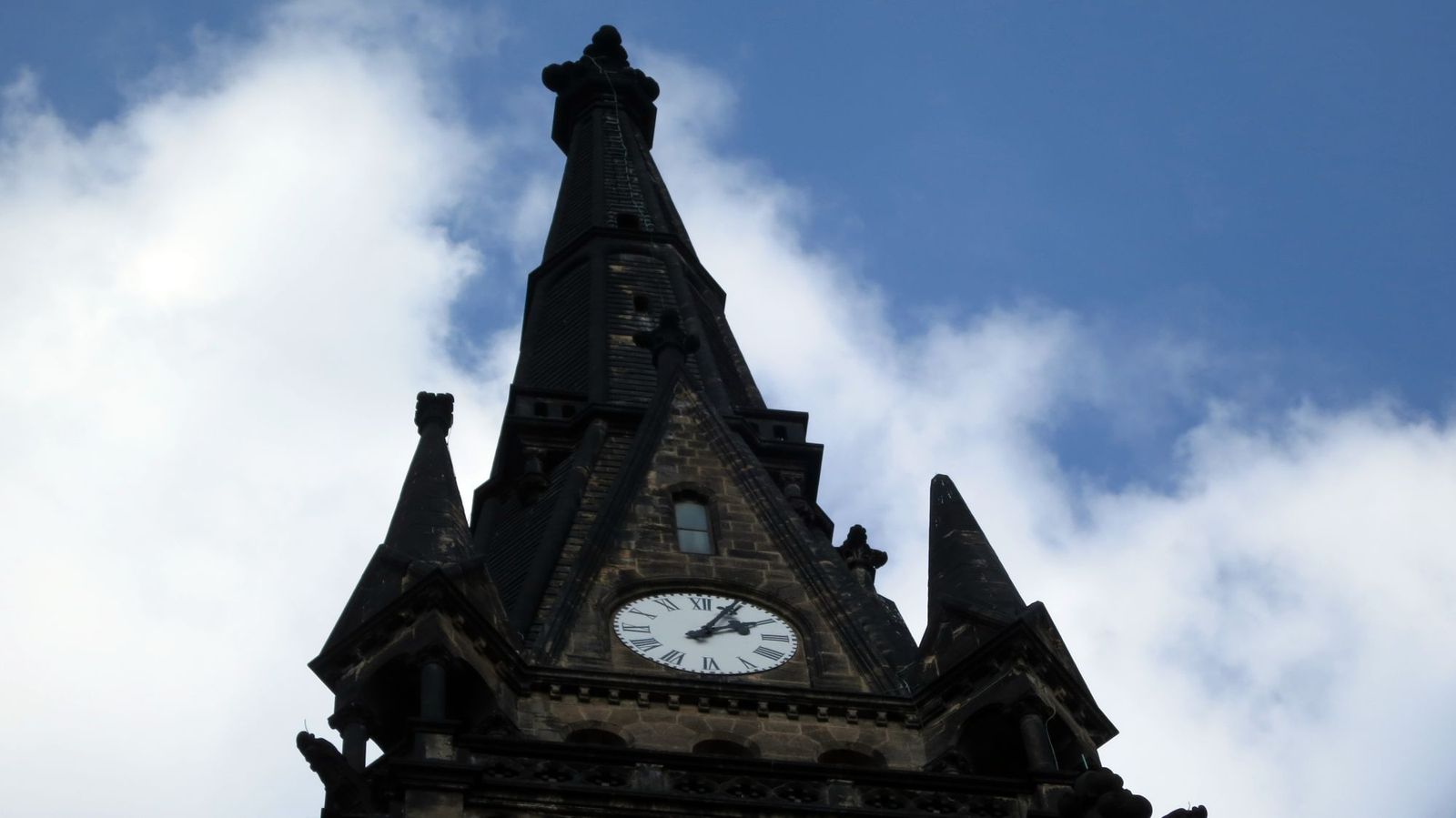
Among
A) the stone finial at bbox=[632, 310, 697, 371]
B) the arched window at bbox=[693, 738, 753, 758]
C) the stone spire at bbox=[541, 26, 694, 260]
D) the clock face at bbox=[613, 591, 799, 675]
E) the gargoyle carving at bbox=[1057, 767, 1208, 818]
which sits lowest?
the gargoyle carving at bbox=[1057, 767, 1208, 818]

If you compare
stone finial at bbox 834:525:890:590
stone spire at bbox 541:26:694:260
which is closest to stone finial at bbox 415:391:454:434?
stone finial at bbox 834:525:890:590

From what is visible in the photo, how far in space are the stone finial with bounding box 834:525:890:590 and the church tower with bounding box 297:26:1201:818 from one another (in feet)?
0.13

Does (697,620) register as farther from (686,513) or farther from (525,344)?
(525,344)

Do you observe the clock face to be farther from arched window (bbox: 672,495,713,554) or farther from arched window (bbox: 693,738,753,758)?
arched window (bbox: 693,738,753,758)

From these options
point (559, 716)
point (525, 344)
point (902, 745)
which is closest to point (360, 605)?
point (559, 716)

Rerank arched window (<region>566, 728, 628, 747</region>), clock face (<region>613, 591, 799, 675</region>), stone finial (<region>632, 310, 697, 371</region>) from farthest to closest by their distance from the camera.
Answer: stone finial (<region>632, 310, 697, 371</region>), clock face (<region>613, 591, 799, 675</region>), arched window (<region>566, 728, 628, 747</region>)

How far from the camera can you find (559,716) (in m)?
28.0

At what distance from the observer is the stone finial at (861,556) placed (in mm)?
34969

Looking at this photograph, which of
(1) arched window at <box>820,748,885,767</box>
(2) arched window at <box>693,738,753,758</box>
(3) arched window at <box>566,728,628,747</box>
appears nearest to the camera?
(3) arched window at <box>566,728,628,747</box>

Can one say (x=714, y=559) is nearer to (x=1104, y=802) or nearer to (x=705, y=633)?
(x=705, y=633)

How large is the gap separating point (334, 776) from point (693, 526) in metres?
8.03

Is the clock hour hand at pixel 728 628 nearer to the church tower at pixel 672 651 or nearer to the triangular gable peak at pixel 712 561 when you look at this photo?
the church tower at pixel 672 651

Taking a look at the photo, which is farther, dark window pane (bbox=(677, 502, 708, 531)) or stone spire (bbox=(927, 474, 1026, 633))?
dark window pane (bbox=(677, 502, 708, 531))

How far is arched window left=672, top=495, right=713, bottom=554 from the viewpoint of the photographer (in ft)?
106
